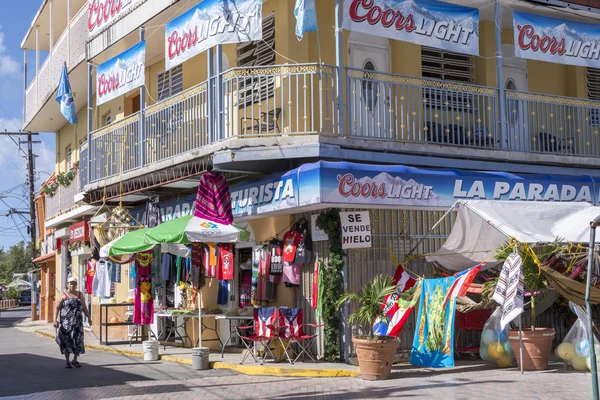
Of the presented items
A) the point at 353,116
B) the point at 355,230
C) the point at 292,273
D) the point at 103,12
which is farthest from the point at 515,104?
the point at 103,12

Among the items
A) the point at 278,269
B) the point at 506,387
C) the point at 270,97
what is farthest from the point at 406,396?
the point at 270,97

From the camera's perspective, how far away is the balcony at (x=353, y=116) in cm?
1292

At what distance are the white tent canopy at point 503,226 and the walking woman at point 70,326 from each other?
21.4 ft

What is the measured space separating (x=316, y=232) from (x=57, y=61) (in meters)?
12.1

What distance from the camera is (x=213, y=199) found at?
13516 millimetres

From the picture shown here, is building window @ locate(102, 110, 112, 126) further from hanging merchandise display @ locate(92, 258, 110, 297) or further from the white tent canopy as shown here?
the white tent canopy

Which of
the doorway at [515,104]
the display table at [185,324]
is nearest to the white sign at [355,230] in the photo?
the display table at [185,324]

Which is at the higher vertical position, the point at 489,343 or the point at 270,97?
the point at 270,97

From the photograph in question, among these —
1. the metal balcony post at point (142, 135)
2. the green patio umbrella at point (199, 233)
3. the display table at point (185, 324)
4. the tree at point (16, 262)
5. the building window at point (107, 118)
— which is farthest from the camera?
the tree at point (16, 262)

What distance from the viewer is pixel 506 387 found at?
10.3m

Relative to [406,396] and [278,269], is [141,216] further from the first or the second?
[406,396]

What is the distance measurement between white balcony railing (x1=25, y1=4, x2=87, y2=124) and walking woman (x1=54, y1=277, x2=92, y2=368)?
7.48 metres

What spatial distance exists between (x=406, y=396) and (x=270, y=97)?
680cm

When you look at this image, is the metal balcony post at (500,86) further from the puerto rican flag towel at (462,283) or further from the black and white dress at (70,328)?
the black and white dress at (70,328)
